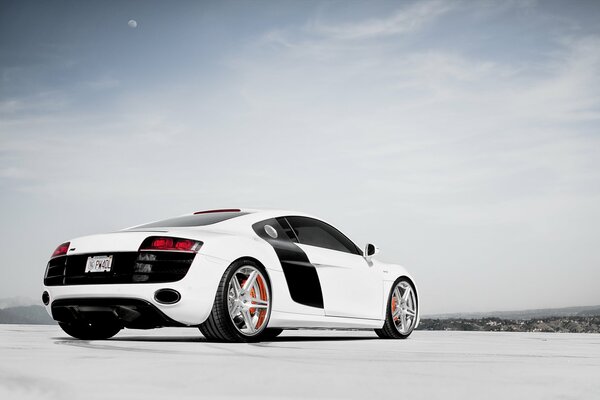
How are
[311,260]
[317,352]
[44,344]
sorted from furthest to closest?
[311,260], [44,344], [317,352]

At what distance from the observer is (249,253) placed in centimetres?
712

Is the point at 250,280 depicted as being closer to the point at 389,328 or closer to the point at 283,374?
the point at 389,328

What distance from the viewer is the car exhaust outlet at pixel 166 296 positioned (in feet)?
21.7

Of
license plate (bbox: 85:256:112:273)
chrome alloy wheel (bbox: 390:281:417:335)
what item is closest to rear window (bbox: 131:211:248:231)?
license plate (bbox: 85:256:112:273)

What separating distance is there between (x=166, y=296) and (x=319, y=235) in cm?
251

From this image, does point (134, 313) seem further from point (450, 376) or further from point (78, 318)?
point (450, 376)

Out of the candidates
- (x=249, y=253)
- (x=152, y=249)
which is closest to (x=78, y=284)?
(x=152, y=249)

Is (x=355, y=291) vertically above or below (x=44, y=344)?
above

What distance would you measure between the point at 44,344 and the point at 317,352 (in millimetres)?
2473

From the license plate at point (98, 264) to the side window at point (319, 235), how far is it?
208cm

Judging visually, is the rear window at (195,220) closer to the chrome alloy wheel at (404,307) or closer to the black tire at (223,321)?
the black tire at (223,321)

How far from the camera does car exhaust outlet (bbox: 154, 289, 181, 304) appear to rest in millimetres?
6617

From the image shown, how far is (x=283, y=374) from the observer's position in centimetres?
410

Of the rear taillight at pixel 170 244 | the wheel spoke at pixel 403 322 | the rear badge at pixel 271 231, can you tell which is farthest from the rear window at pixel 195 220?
the wheel spoke at pixel 403 322
